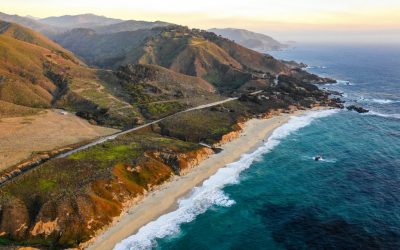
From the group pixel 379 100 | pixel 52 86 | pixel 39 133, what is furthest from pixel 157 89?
pixel 379 100

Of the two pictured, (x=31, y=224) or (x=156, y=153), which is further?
(x=156, y=153)

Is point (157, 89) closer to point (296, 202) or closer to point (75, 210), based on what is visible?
point (296, 202)

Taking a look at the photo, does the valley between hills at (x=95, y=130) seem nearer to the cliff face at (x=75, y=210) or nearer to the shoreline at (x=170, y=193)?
the cliff face at (x=75, y=210)

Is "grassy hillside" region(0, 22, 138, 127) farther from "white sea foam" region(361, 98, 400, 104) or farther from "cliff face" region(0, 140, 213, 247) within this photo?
"white sea foam" region(361, 98, 400, 104)

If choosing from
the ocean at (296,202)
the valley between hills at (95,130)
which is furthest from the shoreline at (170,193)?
the ocean at (296,202)

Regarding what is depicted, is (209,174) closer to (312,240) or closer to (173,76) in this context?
(312,240)

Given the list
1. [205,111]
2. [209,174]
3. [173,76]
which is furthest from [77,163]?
[173,76]
